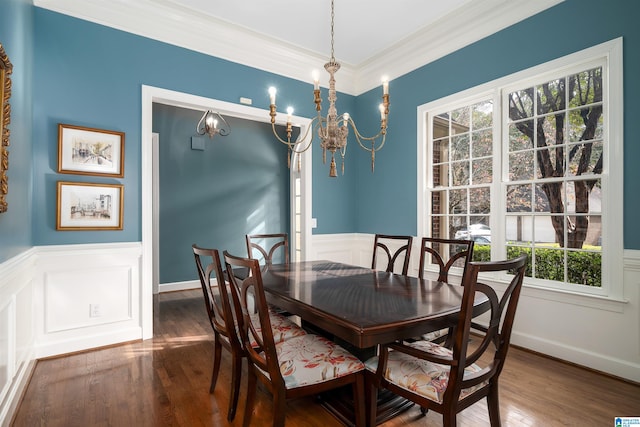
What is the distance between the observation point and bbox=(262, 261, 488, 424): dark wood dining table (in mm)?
1405

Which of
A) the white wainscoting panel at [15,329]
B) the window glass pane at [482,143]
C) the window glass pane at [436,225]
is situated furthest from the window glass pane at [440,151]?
the white wainscoting panel at [15,329]

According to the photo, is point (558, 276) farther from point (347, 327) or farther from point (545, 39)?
point (347, 327)

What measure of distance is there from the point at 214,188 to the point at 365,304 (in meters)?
4.41

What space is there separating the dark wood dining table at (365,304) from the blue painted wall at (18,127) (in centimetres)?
161

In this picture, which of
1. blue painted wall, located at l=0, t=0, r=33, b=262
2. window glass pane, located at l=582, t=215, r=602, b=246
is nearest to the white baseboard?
blue painted wall, located at l=0, t=0, r=33, b=262

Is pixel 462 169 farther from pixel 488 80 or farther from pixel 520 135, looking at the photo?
pixel 488 80

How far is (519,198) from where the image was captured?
3.06 m

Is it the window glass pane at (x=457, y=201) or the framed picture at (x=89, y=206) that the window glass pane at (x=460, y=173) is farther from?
the framed picture at (x=89, y=206)

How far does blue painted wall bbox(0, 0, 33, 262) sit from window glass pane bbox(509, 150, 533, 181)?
3814 mm

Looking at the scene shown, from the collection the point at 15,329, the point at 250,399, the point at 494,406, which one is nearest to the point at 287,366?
the point at 250,399

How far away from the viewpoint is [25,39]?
2.47 meters

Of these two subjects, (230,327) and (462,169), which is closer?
(230,327)

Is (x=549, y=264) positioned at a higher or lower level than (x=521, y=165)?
lower

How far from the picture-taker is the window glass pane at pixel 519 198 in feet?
9.87
